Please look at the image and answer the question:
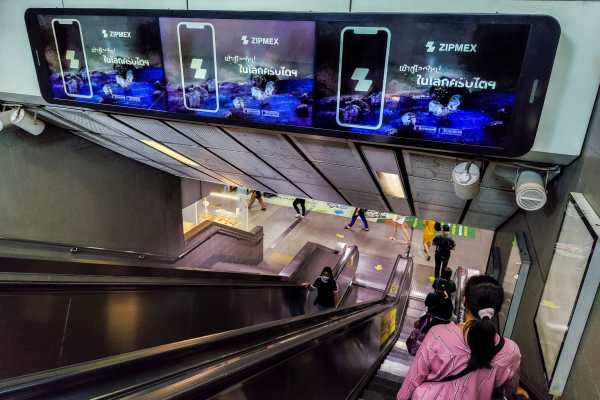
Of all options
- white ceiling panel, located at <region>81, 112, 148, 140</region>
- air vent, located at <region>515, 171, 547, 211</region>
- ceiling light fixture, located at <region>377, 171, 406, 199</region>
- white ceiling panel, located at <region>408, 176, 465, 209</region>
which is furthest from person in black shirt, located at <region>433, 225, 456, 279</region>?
white ceiling panel, located at <region>81, 112, 148, 140</region>

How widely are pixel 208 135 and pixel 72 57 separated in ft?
4.55

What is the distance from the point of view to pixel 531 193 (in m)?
2.55

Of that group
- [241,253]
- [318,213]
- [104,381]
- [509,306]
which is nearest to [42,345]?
[104,381]

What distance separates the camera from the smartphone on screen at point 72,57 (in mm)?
3338

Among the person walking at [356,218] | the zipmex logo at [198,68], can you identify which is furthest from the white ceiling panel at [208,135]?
the person walking at [356,218]

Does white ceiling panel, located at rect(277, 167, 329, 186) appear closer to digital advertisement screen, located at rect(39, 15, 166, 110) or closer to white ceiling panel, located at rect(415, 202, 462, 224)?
white ceiling panel, located at rect(415, 202, 462, 224)

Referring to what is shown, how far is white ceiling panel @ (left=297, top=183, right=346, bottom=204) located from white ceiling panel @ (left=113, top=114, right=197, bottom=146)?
1791 mm

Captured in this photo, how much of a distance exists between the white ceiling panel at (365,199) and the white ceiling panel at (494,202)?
1224 millimetres

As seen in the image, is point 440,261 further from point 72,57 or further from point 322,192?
point 72,57

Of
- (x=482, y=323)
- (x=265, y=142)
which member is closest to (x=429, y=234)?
(x=265, y=142)

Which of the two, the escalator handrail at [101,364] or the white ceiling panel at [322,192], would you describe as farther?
the white ceiling panel at [322,192]

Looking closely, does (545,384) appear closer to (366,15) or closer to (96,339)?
(366,15)

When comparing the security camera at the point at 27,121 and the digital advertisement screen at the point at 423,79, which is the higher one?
the digital advertisement screen at the point at 423,79

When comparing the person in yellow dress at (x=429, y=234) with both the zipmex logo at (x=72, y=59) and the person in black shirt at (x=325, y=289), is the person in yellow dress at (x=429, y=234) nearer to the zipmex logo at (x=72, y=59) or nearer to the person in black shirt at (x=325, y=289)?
the person in black shirt at (x=325, y=289)
